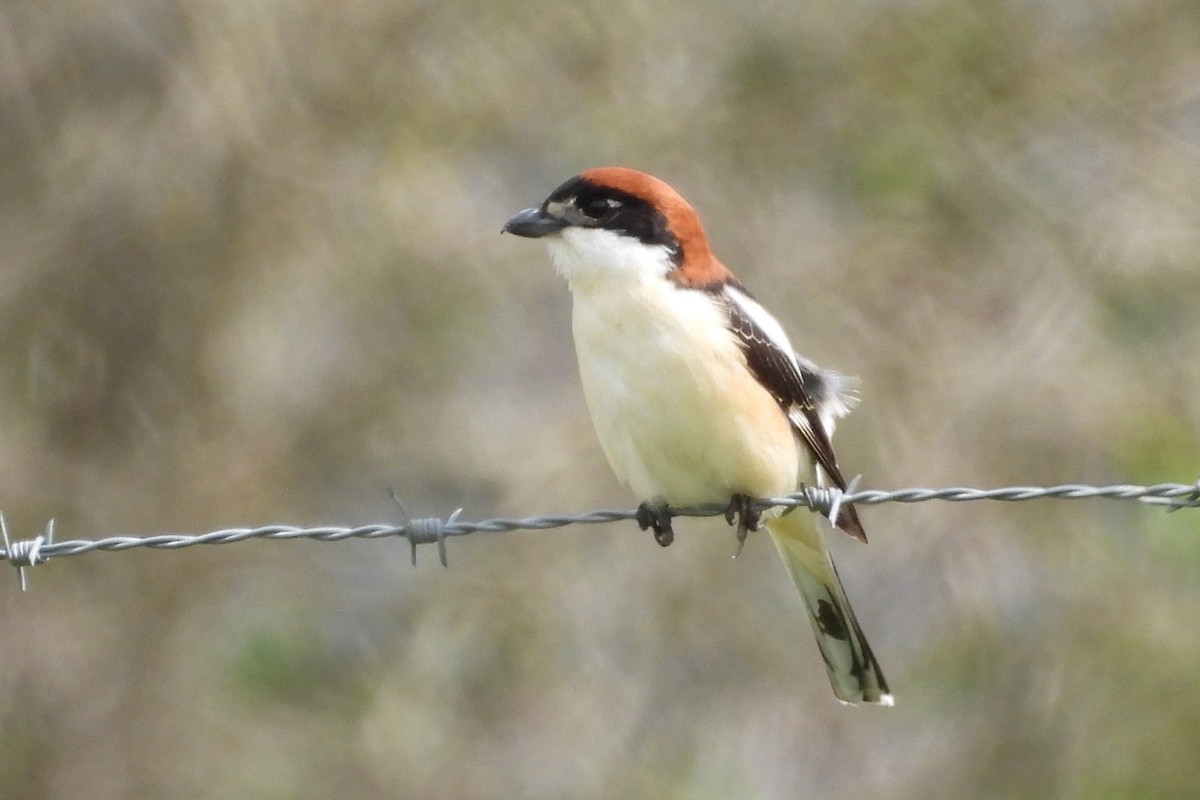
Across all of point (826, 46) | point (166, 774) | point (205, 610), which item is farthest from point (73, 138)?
point (826, 46)

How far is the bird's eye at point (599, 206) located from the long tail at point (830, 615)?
102cm

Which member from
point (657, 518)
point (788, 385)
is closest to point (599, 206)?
point (788, 385)

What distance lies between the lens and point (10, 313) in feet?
26.6

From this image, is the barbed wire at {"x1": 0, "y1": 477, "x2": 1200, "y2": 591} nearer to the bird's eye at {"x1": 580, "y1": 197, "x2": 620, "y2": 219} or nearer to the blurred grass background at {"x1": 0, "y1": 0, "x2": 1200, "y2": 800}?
the bird's eye at {"x1": 580, "y1": 197, "x2": 620, "y2": 219}

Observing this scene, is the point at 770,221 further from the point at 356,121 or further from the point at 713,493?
the point at 713,493

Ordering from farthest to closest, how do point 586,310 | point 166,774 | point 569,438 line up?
point 569,438 → point 166,774 → point 586,310

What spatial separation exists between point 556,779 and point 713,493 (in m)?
4.33

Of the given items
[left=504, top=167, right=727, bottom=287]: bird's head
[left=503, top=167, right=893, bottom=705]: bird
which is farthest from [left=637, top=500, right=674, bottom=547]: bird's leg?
[left=504, top=167, right=727, bottom=287]: bird's head

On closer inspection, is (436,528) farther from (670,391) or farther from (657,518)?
(657,518)

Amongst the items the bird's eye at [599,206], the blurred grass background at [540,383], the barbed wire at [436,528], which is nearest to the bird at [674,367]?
the bird's eye at [599,206]

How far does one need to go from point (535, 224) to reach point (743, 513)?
3.13ft

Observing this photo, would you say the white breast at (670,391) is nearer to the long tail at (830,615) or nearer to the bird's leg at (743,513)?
the bird's leg at (743,513)

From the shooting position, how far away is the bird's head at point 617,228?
4395 millimetres

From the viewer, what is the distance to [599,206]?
4.50 m
